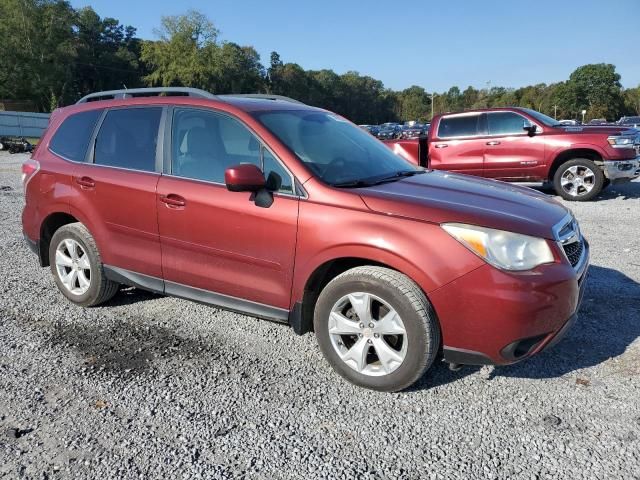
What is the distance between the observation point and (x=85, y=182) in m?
4.32

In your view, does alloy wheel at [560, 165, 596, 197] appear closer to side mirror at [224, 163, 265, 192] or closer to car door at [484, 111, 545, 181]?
car door at [484, 111, 545, 181]

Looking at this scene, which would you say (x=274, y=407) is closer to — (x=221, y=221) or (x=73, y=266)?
(x=221, y=221)

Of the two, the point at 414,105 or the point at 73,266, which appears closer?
the point at 73,266

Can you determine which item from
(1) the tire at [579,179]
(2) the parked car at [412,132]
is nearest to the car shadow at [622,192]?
(1) the tire at [579,179]

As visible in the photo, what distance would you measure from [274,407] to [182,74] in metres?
79.4

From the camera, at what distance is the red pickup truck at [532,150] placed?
31.5 ft

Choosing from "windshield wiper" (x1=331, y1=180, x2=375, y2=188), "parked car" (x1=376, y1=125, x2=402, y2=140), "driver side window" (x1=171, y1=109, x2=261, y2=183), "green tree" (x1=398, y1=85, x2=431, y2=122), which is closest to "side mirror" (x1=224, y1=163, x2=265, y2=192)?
"driver side window" (x1=171, y1=109, x2=261, y2=183)

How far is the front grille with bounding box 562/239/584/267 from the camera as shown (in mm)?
3055

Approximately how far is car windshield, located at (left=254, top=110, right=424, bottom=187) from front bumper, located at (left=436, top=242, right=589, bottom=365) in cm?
105

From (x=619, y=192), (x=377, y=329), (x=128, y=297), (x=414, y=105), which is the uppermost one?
(x=377, y=329)

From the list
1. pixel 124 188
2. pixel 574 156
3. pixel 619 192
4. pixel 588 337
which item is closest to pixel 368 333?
pixel 588 337

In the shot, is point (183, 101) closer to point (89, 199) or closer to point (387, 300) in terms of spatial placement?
point (89, 199)

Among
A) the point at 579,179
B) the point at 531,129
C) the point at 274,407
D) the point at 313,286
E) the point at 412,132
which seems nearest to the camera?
the point at 274,407

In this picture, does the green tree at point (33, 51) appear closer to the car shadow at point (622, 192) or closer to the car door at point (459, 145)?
the car door at point (459, 145)
